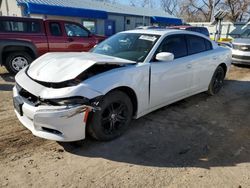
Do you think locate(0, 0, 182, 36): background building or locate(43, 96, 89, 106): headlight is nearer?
locate(43, 96, 89, 106): headlight

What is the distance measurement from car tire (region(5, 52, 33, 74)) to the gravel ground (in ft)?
11.5

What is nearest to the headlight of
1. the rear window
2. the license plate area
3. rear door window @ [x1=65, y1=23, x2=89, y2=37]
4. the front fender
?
the front fender

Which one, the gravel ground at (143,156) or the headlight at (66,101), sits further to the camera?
the headlight at (66,101)

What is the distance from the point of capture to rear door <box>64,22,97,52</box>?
29.2 ft

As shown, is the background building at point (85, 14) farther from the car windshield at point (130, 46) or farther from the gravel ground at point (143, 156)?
the gravel ground at point (143, 156)

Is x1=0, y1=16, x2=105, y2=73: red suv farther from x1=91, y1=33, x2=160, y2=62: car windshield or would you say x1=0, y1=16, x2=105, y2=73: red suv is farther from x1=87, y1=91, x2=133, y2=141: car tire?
x1=87, y1=91, x2=133, y2=141: car tire

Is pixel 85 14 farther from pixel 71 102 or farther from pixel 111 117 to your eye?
pixel 71 102

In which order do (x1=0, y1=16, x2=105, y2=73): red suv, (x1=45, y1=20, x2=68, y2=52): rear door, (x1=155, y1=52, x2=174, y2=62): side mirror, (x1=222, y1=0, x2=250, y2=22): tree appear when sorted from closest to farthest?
(x1=155, y1=52, x2=174, y2=62): side mirror
(x1=0, y1=16, x2=105, y2=73): red suv
(x1=45, y1=20, x2=68, y2=52): rear door
(x1=222, y1=0, x2=250, y2=22): tree

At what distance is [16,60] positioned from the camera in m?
7.84

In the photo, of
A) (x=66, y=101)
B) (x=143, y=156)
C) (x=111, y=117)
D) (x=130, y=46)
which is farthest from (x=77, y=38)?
(x=143, y=156)

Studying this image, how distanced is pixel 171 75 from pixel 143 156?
65.8 inches

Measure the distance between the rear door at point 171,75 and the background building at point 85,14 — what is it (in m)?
16.0

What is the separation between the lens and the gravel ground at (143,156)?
9.33ft

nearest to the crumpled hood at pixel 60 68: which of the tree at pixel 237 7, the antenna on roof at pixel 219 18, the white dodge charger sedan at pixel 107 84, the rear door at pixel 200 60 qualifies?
the white dodge charger sedan at pixel 107 84
